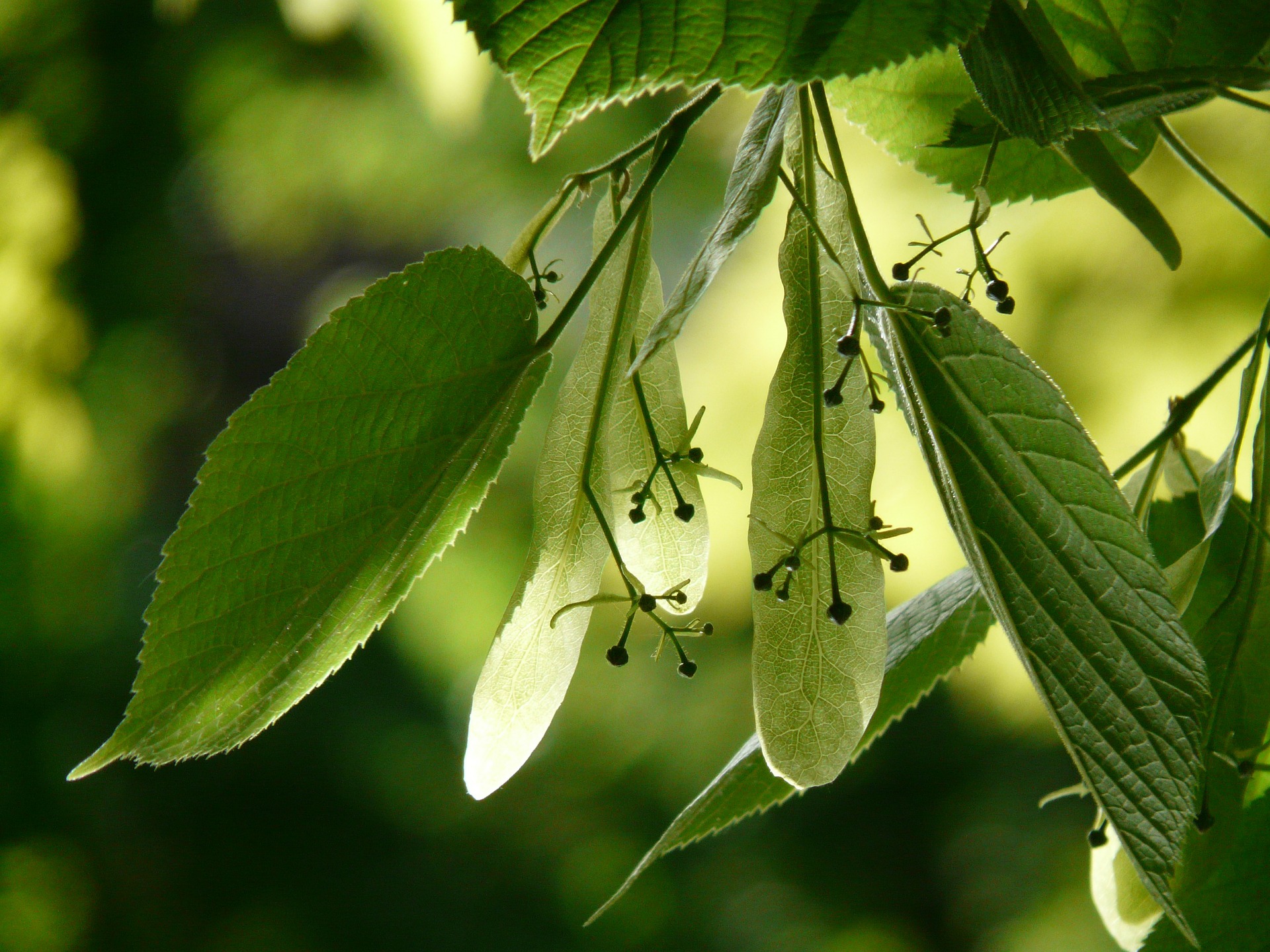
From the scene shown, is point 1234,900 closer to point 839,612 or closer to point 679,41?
point 839,612

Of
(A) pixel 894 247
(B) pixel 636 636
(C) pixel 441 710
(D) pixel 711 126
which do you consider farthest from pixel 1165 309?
(C) pixel 441 710

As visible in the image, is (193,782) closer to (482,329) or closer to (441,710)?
(441,710)

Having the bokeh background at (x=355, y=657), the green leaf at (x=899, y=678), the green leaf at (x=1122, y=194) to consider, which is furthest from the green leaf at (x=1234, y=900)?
the bokeh background at (x=355, y=657)

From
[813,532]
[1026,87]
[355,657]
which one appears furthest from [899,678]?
[355,657]

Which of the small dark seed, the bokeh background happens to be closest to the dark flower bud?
the small dark seed

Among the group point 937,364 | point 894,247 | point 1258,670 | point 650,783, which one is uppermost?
point 937,364
